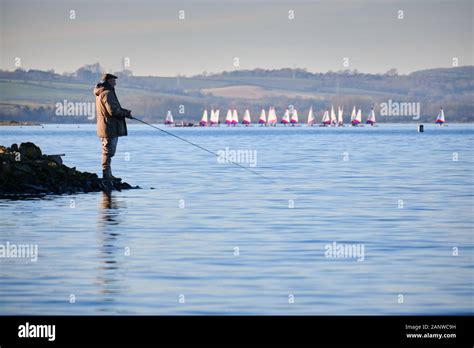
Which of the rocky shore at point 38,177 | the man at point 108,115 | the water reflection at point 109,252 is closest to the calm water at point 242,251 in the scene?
the water reflection at point 109,252

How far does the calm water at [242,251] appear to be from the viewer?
15016mm

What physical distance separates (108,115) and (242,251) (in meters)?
13.1

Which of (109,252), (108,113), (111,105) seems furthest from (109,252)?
(108,113)

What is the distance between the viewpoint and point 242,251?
19.6 metres

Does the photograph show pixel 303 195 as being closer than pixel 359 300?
No

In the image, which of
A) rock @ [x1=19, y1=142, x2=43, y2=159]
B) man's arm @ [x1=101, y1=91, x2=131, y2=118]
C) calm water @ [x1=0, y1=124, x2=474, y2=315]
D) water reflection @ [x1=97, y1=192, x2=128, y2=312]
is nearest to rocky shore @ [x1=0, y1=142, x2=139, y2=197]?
rock @ [x1=19, y1=142, x2=43, y2=159]

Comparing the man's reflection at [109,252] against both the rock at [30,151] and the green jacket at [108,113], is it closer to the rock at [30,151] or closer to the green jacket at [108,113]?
the green jacket at [108,113]

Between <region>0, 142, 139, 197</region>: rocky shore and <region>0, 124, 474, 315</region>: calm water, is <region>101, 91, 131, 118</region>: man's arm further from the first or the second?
<region>0, 142, 139, 197</region>: rocky shore

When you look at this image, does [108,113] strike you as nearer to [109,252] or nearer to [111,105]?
[111,105]

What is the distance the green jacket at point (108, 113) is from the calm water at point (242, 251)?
1.70 m

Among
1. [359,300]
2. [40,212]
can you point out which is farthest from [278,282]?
[40,212]
